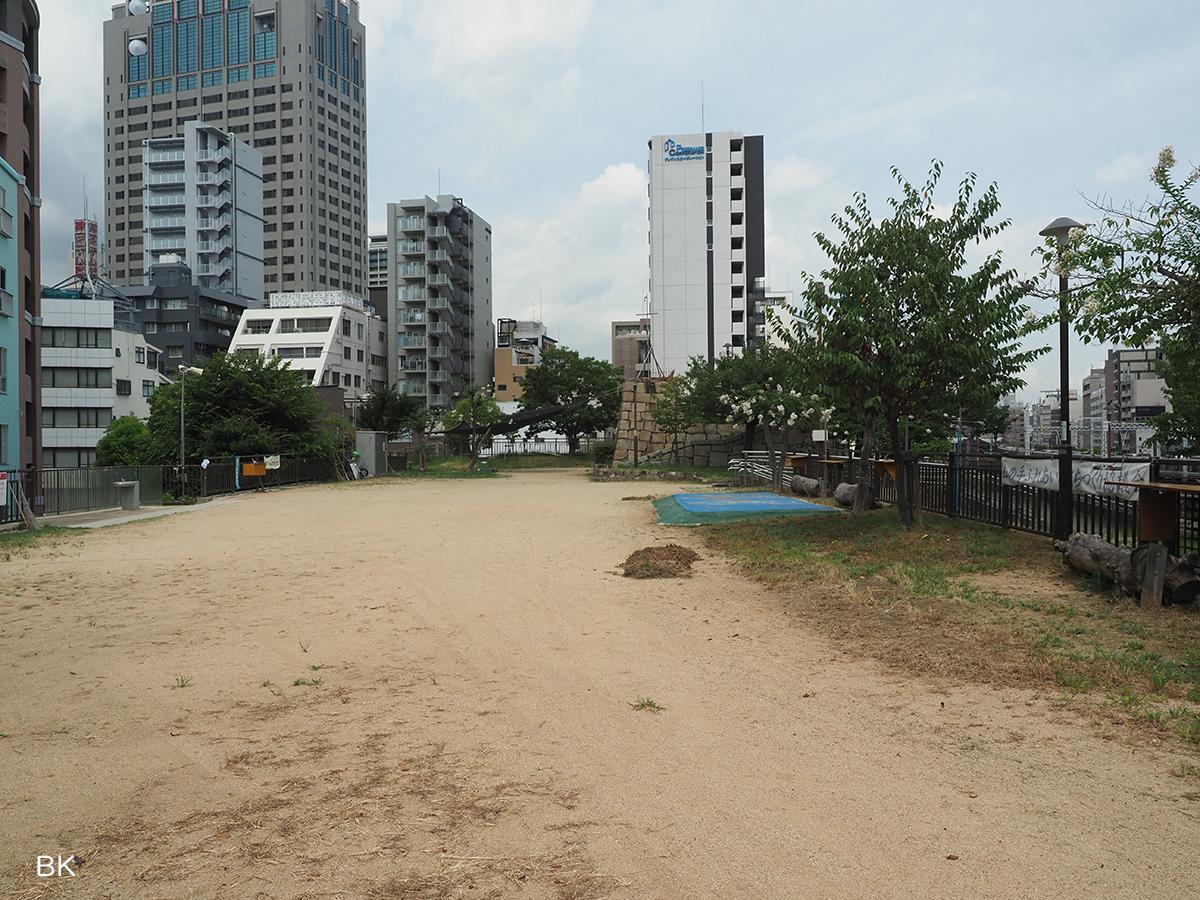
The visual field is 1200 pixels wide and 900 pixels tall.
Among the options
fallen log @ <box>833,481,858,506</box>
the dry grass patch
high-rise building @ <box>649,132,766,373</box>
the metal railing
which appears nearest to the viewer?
the dry grass patch

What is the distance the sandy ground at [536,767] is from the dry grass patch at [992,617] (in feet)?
1.58

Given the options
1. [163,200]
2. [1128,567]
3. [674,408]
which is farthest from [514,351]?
[1128,567]

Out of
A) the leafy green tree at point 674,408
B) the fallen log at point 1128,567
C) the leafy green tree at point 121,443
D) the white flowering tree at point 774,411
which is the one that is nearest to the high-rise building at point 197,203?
the leafy green tree at point 121,443

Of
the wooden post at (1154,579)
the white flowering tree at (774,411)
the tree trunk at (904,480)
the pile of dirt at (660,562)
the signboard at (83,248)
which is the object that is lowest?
the pile of dirt at (660,562)

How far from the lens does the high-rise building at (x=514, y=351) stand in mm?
99250

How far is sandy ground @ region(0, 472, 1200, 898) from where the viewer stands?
140 inches

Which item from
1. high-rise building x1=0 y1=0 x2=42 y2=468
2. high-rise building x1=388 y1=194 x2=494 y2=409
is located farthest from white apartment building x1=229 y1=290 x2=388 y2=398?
high-rise building x1=0 y1=0 x2=42 y2=468

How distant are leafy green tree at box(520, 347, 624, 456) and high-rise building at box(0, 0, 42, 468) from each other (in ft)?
115

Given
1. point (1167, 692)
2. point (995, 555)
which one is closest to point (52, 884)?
point (1167, 692)

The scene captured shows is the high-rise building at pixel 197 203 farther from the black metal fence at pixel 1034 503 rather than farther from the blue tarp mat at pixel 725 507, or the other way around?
the black metal fence at pixel 1034 503

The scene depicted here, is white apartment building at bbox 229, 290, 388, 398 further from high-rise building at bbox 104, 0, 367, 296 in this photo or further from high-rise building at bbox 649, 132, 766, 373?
high-rise building at bbox 104, 0, 367, 296

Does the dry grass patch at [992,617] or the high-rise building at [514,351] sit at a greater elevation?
the high-rise building at [514,351]

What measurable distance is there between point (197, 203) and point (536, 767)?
10560 centimetres

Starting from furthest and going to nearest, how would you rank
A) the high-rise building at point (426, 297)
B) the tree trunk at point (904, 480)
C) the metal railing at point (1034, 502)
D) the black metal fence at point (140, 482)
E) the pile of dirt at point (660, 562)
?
the high-rise building at point (426, 297)
the black metal fence at point (140, 482)
the tree trunk at point (904, 480)
the pile of dirt at point (660, 562)
the metal railing at point (1034, 502)
